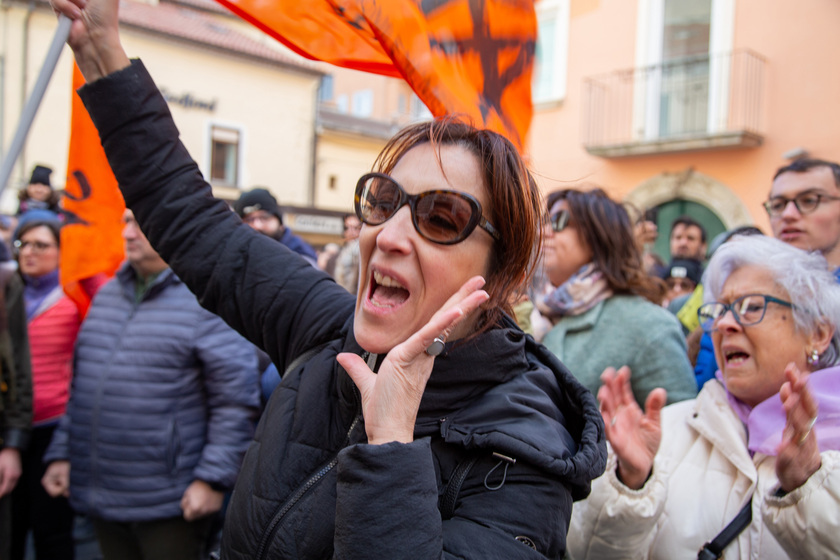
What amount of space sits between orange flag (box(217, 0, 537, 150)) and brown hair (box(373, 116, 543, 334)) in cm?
43

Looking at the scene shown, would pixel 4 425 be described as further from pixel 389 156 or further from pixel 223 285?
pixel 389 156

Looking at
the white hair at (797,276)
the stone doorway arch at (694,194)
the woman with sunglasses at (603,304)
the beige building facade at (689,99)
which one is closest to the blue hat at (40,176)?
the woman with sunglasses at (603,304)

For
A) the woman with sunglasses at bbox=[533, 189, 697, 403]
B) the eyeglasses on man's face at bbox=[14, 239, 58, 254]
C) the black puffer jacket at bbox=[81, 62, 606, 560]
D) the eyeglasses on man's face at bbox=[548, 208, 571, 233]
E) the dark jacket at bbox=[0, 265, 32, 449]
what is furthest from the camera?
the eyeglasses on man's face at bbox=[14, 239, 58, 254]

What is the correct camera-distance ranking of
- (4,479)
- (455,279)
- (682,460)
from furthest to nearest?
(4,479) → (682,460) → (455,279)

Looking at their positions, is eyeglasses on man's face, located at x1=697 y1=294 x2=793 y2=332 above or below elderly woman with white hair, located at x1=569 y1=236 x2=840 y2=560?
above

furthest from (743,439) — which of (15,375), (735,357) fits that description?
(15,375)

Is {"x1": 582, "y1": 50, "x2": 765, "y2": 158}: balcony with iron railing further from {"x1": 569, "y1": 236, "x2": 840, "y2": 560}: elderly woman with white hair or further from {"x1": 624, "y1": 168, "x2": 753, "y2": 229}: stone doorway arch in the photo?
{"x1": 569, "y1": 236, "x2": 840, "y2": 560}: elderly woman with white hair

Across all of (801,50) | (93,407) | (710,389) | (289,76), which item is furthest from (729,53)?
(289,76)

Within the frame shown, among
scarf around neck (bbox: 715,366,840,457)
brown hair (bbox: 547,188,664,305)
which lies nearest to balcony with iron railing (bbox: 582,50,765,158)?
brown hair (bbox: 547,188,664,305)

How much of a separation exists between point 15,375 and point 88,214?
2.84 feet

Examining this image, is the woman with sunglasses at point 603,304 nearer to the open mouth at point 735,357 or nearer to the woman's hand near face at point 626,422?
the open mouth at point 735,357

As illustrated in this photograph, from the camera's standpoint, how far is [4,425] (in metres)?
3.27

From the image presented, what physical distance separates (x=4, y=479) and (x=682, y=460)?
2.98 m

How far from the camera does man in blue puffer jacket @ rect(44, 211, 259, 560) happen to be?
109 inches
